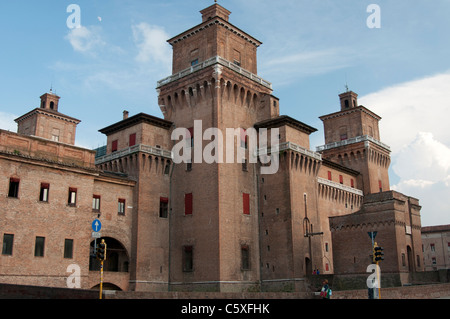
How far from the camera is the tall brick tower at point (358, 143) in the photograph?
6856 cm

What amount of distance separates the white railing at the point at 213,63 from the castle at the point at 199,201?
5.2 inches

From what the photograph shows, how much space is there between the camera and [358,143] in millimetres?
69375

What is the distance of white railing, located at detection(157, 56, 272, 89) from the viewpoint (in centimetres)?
4834

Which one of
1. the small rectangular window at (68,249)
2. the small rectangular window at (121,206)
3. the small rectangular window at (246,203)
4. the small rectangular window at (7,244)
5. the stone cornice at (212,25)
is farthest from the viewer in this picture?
the stone cornice at (212,25)

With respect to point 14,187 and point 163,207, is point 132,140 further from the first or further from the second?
point 14,187

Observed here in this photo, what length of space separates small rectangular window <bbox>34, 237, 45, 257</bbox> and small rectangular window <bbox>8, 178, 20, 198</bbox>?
389cm

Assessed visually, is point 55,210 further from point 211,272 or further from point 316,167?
point 316,167

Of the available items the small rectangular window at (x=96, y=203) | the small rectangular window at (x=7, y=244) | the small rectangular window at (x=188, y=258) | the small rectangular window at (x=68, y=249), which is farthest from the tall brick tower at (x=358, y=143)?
the small rectangular window at (x=7, y=244)

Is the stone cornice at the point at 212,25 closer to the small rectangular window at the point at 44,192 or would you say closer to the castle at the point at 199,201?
the castle at the point at 199,201

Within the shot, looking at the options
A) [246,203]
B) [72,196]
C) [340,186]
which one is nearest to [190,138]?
[246,203]

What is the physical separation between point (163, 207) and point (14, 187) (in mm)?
16095

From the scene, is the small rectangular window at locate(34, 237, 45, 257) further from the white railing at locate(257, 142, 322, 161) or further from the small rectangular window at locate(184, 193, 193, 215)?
the white railing at locate(257, 142, 322, 161)
